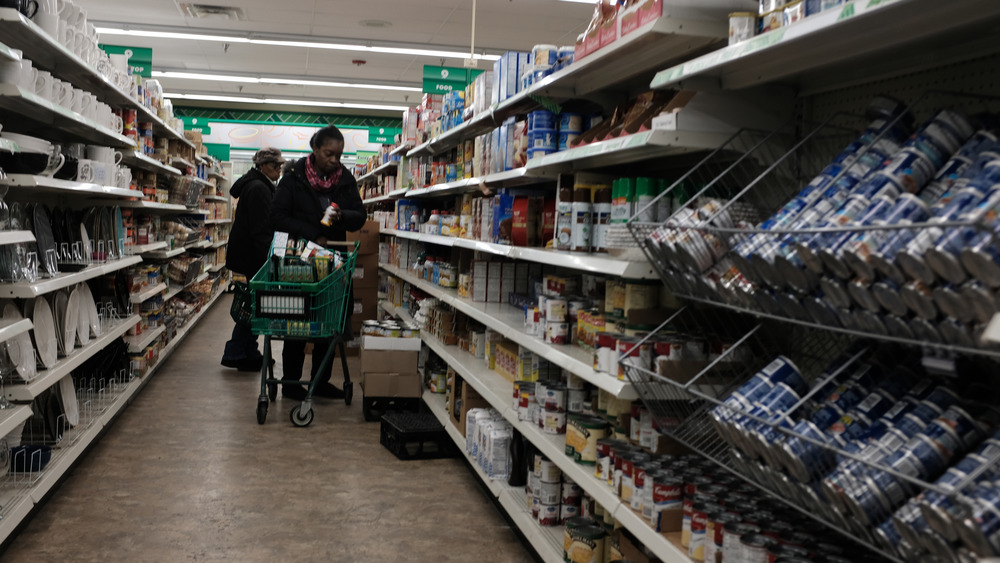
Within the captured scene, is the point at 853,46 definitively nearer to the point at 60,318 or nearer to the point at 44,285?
the point at 44,285

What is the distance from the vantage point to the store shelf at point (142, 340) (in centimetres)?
582

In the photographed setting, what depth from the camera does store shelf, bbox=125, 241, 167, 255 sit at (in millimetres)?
5868

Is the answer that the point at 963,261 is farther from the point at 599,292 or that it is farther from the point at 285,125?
the point at 285,125

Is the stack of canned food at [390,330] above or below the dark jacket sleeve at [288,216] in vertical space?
below

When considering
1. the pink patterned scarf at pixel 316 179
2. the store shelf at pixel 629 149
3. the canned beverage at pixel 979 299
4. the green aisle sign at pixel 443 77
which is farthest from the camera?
the green aisle sign at pixel 443 77

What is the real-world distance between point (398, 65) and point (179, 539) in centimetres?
1117

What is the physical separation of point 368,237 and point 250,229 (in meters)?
1.18

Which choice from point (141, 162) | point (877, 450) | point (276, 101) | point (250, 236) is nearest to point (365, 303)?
point (250, 236)

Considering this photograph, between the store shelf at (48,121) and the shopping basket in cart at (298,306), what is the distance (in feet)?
4.02

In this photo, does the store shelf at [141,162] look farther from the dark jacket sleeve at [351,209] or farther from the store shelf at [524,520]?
the store shelf at [524,520]

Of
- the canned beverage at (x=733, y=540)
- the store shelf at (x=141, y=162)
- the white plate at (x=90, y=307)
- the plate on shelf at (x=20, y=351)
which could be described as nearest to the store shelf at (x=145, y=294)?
the white plate at (x=90, y=307)

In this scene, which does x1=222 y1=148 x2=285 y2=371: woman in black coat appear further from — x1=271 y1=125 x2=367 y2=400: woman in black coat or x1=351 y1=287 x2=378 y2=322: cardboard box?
x1=351 y1=287 x2=378 y2=322: cardboard box

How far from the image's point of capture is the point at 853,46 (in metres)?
1.87

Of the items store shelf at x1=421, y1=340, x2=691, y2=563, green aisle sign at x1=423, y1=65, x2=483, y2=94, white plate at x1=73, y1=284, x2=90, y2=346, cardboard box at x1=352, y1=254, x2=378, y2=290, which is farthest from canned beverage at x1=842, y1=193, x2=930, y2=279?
green aisle sign at x1=423, y1=65, x2=483, y2=94
